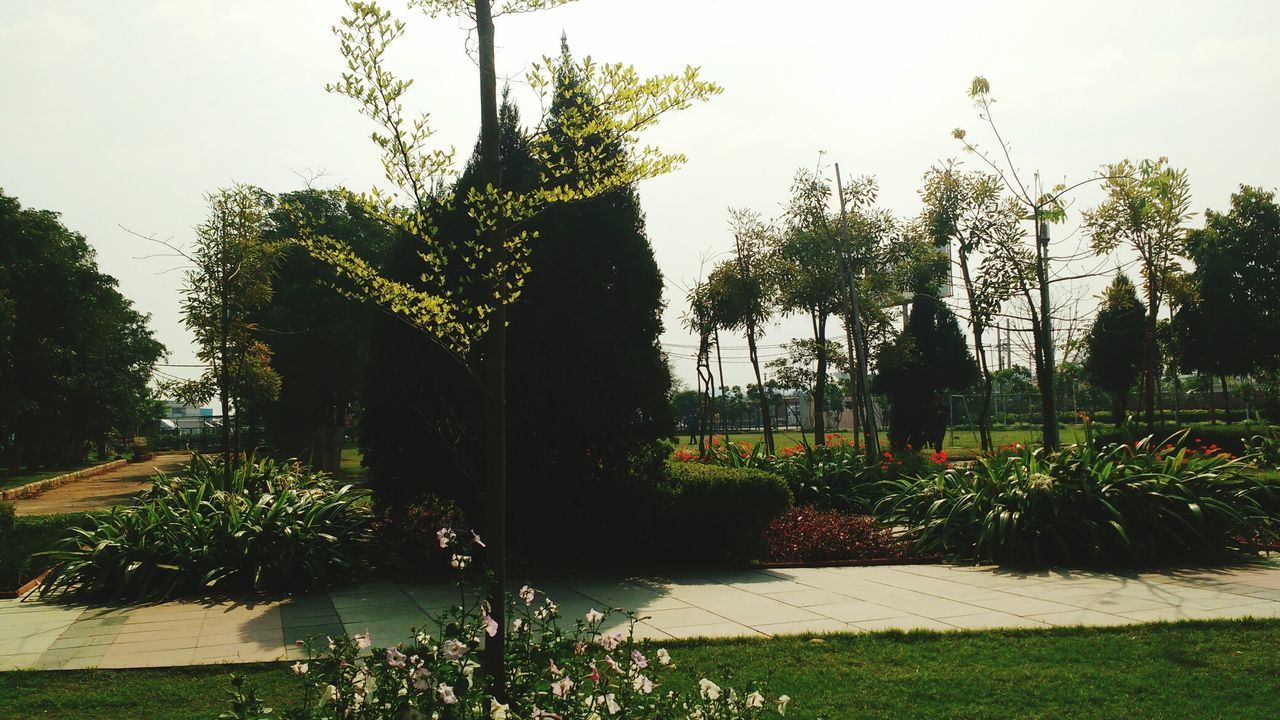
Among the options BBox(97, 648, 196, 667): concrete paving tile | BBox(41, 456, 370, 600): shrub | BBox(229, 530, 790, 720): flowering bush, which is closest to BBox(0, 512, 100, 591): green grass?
BBox(41, 456, 370, 600): shrub

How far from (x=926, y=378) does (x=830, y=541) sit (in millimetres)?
14737

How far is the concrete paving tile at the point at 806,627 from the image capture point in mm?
5109

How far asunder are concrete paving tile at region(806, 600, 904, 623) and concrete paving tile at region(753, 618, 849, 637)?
0.43 feet

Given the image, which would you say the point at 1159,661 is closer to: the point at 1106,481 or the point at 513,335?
the point at 1106,481

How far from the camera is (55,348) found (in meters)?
29.0

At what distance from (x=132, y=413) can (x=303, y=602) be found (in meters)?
33.4

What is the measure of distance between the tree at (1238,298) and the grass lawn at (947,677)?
29966 mm

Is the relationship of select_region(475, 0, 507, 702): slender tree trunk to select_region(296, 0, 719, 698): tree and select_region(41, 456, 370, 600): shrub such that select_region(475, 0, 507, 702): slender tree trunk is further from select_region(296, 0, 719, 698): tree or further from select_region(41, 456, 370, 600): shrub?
select_region(41, 456, 370, 600): shrub

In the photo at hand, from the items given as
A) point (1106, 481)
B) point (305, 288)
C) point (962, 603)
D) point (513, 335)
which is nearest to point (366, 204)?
point (513, 335)

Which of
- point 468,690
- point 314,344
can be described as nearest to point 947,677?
point 468,690

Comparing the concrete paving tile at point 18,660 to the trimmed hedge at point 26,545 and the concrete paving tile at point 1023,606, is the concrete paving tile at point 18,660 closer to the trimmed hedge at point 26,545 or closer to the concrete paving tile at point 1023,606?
the trimmed hedge at point 26,545

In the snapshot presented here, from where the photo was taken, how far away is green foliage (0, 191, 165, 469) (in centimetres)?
2825

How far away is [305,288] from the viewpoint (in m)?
25.7

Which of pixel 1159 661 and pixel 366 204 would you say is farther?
pixel 1159 661
